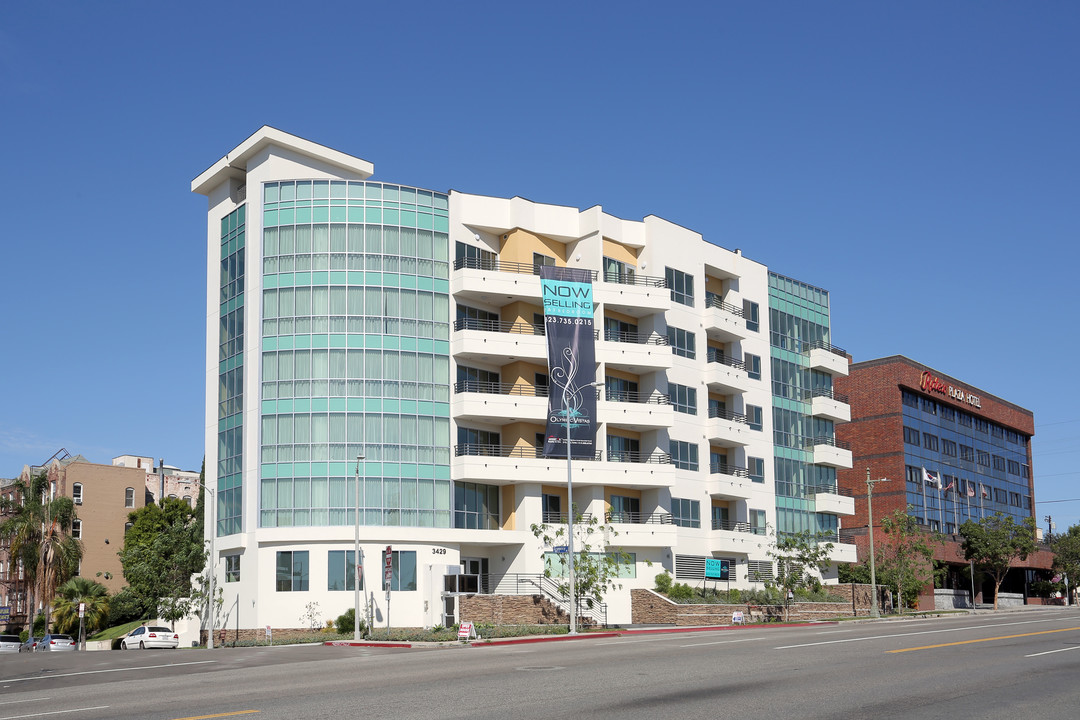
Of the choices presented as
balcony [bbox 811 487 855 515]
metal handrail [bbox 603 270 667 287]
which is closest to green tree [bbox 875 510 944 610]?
balcony [bbox 811 487 855 515]

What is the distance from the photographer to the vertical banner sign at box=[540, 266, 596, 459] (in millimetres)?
58812

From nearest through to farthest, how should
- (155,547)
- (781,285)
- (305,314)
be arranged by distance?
(305,314) → (155,547) → (781,285)

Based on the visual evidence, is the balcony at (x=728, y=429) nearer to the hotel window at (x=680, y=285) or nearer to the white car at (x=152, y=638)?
the hotel window at (x=680, y=285)

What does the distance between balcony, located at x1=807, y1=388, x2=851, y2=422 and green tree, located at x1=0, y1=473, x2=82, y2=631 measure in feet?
197

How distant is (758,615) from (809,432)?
25232 millimetres

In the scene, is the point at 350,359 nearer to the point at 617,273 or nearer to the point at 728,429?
the point at 617,273

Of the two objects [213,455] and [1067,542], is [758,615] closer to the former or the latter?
[213,455]

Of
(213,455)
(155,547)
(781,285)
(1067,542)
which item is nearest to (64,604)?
(155,547)

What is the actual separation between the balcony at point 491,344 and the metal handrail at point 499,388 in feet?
4.67

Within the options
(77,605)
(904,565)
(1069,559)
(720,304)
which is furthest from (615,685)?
(1069,559)

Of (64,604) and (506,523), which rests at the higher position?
(506,523)

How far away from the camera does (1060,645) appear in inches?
1139

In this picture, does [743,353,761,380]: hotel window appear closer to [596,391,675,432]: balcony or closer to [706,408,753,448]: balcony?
[706,408,753,448]: balcony

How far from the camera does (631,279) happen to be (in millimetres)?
66062
